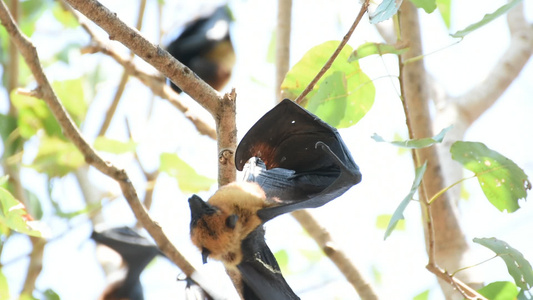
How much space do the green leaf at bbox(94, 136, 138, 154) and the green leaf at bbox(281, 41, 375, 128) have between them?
42.7 inches

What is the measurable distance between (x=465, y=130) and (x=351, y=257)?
1382 millimetres

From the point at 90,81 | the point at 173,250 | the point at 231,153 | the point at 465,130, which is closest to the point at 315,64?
the point at 231,153

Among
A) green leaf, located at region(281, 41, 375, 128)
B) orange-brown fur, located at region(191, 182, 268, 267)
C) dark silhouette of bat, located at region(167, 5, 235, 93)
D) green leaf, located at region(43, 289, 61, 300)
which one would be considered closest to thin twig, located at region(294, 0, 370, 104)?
green leaf, located at region(281, 41, 375, 128)

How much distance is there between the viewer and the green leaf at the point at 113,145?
310 cm

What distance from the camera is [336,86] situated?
2.20 meters

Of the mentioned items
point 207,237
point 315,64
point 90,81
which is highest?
point 90,81

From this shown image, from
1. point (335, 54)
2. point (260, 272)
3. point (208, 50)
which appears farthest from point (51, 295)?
point (208, 50)

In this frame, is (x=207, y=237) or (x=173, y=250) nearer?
(x=207, y=237)

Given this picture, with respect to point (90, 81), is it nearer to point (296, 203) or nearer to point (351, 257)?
point (351, 257)

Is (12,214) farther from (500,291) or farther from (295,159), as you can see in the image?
(500,291)

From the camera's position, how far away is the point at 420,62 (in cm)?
329

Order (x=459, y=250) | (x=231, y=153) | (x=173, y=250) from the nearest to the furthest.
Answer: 1. (x=231, y=153)
2. (x=173, y=250)
3. (x=459, y=250)

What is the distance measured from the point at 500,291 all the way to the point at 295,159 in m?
0.80

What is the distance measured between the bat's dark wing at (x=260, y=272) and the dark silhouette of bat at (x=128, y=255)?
4.92ft
